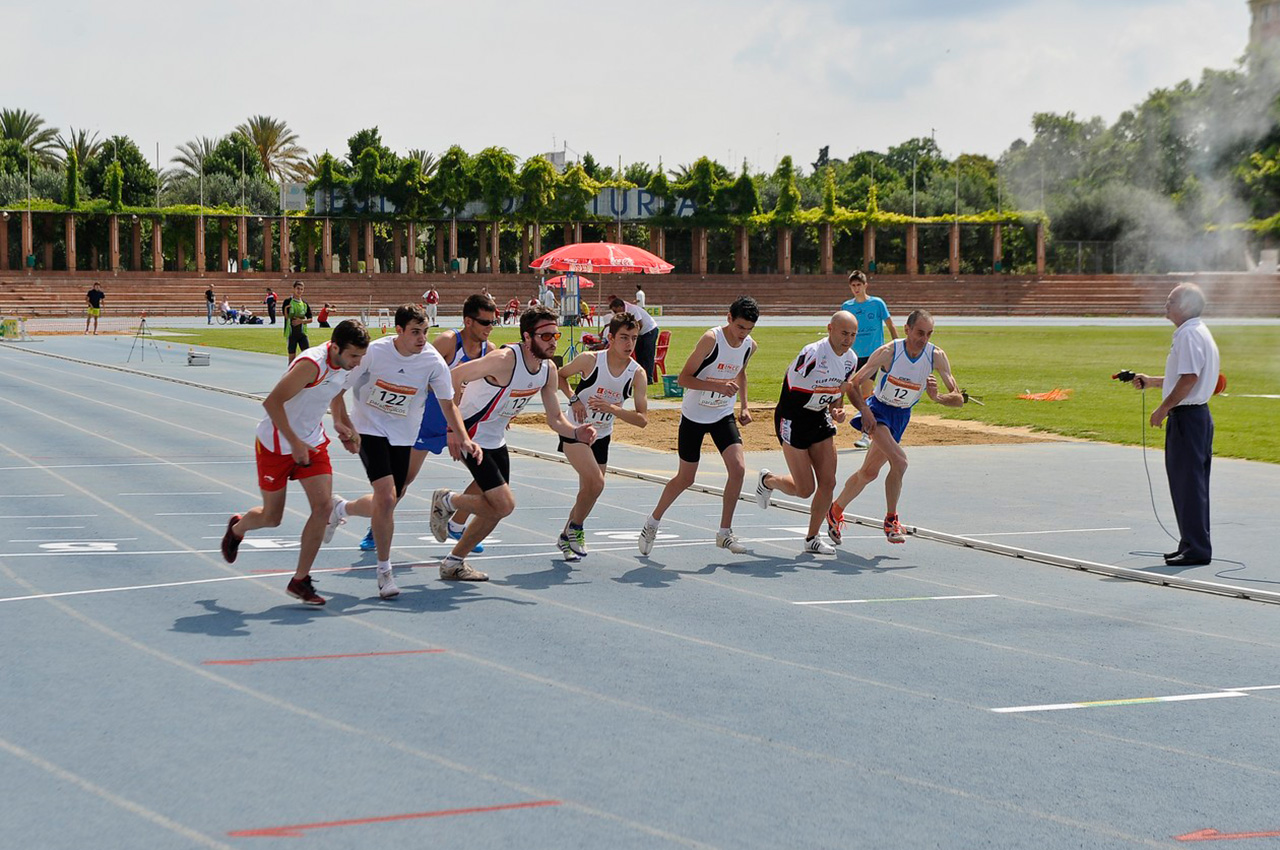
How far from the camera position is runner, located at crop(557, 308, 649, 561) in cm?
1058

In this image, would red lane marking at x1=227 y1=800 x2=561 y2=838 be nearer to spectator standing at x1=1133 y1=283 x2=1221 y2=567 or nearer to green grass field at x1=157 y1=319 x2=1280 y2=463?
spectator standing at x1=1133 y1=283 x2=1221 y2=567

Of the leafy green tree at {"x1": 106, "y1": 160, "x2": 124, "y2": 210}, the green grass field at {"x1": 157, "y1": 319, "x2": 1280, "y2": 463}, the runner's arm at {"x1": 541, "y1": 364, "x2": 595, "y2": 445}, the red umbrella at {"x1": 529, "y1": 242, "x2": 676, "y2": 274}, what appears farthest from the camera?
the leafy green tree at {"x1": 106, "y1": 160, "x2": 124, "y2": 210}

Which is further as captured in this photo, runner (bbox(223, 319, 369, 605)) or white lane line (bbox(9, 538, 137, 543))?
white lane line (bbox(9, 538, 137, 543))

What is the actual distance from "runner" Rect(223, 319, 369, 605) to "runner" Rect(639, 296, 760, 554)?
2.87 m

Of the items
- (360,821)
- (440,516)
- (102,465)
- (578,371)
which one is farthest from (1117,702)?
(102,465)

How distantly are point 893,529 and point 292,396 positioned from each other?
5.17 meters

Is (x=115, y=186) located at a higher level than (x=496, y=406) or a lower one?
higher

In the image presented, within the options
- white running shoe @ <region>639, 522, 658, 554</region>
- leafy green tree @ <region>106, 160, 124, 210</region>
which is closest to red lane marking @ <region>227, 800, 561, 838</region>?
white running shoe @ <region>639, 522, 658, 554</region>

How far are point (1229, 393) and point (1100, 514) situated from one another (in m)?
14.9

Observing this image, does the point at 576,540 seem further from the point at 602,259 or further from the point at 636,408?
the point at 602,259

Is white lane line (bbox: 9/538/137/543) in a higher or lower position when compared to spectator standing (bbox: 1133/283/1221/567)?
lower

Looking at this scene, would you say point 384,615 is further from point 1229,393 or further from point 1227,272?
point 1227,272

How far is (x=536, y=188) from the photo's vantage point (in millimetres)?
91062

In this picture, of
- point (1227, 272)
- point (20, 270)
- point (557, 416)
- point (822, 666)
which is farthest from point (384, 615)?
point (20, 270)
